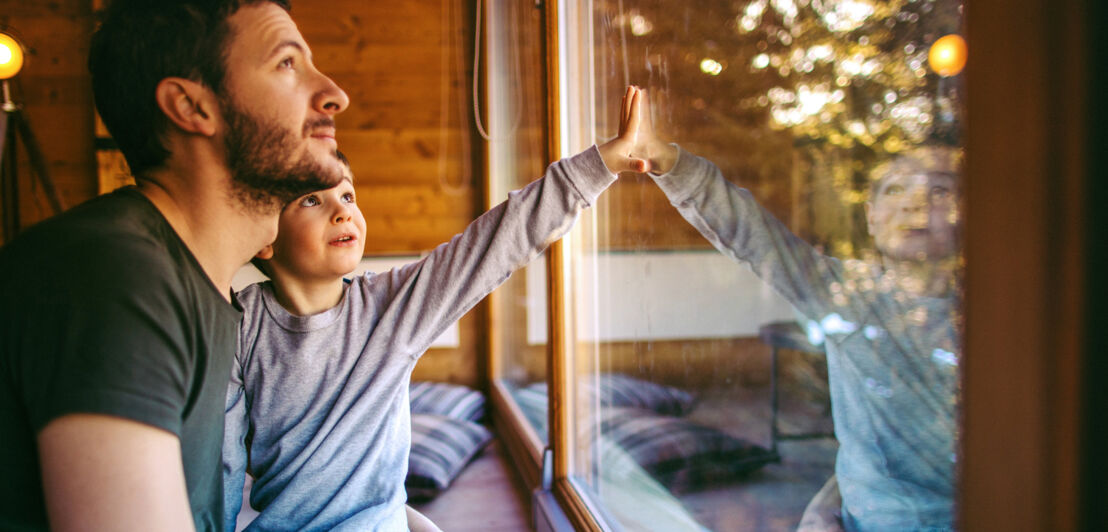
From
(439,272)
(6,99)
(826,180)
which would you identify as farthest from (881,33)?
(6,99)

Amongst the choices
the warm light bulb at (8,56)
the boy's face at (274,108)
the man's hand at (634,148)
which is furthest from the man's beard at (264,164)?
the warm light bulb at (8,56)

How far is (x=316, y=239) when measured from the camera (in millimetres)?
900

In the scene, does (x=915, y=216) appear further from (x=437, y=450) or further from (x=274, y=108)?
(x=437, y=450)

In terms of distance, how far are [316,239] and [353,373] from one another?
194 millimetres

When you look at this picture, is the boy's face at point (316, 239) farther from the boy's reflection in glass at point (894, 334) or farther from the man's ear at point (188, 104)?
the boy's reflection in glass at point (894, 334)

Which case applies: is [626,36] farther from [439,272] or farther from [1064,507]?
[1064,507]

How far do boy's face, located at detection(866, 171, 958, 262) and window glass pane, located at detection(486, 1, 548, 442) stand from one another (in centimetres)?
98

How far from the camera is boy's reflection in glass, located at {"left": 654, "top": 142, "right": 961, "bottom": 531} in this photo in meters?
0.47

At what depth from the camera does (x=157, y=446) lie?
500 mm

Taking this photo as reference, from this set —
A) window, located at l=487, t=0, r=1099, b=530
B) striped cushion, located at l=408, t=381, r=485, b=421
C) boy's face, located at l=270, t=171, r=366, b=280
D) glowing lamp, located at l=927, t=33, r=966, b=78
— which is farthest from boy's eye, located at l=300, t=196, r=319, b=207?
striped cushion, located at l=408, t=381, r=485, b=421

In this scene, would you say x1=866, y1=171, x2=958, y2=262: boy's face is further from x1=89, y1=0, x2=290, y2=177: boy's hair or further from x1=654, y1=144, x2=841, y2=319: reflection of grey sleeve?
x1=89, y1=0, x2=290, y2=177: boy's hair

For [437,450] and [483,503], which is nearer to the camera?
[483,503]

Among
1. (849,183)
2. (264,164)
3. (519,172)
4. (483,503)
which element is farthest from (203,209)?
(519,172)

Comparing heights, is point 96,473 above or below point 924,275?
below
